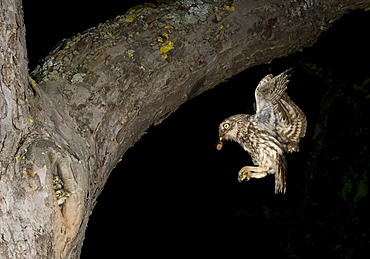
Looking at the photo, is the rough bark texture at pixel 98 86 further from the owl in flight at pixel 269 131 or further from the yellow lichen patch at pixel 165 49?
the owl in flight at pixel 269 131

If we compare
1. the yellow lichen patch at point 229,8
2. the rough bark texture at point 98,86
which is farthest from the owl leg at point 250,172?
the yellow lichen patch at point 229,8

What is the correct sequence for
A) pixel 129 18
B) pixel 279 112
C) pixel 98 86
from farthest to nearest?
pixel 279 112 < pixel 129 18 < pixel 98 86

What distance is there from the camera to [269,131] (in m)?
1.69

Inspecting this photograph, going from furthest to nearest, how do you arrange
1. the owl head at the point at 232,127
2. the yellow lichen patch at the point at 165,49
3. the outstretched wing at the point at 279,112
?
the owl head at the point at 232,127 → the outstretched wing at the point at 279,112 → the yellow lichen patch at the point at 165,49

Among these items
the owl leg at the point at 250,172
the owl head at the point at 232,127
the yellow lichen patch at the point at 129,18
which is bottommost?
the owl leg at the point at 250,172

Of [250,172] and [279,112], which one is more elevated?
[279,112]

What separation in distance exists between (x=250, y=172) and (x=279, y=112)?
0.57 feet

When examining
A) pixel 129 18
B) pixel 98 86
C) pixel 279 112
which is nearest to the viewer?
pixel 98 86

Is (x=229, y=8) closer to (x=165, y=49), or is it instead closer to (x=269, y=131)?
(x=165, y=49)

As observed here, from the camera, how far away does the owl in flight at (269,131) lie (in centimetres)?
162

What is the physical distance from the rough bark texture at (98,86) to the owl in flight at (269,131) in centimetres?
17

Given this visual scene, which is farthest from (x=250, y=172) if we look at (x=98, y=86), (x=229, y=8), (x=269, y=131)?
(x=98, y=86)

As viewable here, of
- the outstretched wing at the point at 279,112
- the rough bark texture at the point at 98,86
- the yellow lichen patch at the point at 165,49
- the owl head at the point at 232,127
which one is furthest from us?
the owl head at the point at 232,127

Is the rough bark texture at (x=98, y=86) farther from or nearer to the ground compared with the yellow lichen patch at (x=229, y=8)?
nearer to the ground
